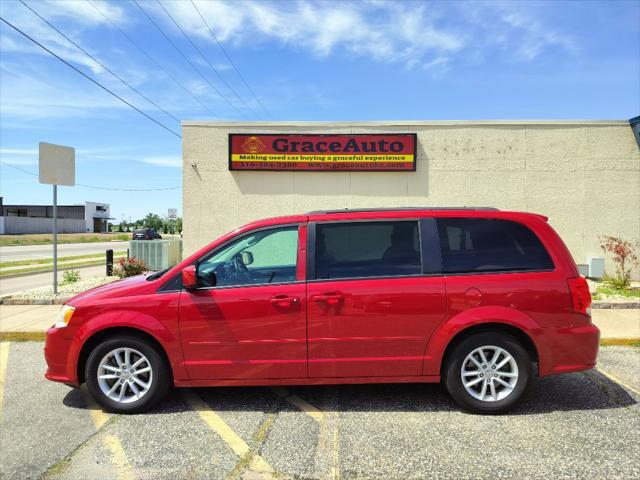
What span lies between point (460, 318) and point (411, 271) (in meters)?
0.57

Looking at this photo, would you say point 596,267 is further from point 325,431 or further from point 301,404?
point 325,431

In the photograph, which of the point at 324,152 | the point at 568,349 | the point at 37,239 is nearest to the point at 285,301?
the point at 568,349

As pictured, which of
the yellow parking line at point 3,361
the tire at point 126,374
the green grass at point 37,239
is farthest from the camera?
the green grass at point 37,239

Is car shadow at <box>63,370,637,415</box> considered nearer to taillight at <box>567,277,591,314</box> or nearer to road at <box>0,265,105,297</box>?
taillight at <box>567,277,591,314</box>

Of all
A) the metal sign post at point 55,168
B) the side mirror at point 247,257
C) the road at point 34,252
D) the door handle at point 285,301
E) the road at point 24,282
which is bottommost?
the road at point 24,282

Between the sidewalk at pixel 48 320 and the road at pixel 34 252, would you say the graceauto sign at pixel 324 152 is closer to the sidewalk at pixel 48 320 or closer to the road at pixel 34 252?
the sidewalk at pixel 48 320

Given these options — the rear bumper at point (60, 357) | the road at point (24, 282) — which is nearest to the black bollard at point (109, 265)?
the road at point (24, 282)

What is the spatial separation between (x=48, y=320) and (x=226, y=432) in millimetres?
5627

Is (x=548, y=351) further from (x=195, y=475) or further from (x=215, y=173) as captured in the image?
(x=215, y=173)

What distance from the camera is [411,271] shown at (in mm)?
4074

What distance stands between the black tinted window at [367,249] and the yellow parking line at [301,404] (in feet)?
3.95

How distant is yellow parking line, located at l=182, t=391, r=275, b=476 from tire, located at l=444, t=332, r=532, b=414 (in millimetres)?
1752

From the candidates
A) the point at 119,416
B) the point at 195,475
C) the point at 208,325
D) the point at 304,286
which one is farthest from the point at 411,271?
the point at 119,416

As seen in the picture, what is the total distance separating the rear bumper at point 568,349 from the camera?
398 cm
